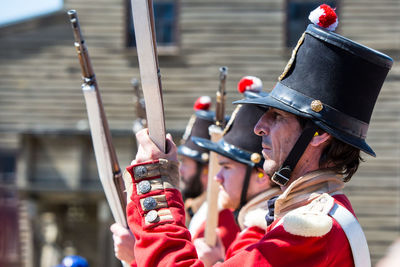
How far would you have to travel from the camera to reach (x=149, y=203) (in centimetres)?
227

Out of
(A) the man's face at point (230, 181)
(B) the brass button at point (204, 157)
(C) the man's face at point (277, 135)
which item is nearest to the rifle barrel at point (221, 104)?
(A) the man's face at point (230, 181)

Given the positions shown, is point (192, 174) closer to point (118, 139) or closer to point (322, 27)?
point (322, 27)

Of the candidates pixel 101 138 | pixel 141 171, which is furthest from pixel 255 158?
pixel 141 171

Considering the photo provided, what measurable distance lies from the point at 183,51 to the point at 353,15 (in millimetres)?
3119

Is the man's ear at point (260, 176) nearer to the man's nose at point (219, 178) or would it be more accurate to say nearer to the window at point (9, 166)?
the man's nose at point (219, 178)

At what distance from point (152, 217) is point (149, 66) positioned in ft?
1.72

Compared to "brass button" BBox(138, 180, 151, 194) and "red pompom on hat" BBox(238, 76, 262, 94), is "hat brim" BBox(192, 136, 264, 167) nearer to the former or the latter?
"red pompom on hat" BBox(238, 76, 262, 94)

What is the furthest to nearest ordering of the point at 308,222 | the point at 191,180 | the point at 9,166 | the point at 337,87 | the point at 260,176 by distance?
the point at 9,166, the point at 191,180, the point at 260,176, the point at 337,87, the point at 308,222

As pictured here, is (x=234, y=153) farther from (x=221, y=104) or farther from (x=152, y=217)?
(x=152, y=217)

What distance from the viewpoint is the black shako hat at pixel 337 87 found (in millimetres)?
2334

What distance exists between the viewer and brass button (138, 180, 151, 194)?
2287mm

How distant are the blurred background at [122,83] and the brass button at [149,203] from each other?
8688 millimetres

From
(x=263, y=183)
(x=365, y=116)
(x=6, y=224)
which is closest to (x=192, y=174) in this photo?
(x=263, y=183)

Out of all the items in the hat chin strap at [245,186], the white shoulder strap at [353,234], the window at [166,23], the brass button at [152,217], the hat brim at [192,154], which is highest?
the brass button at [152,217]
